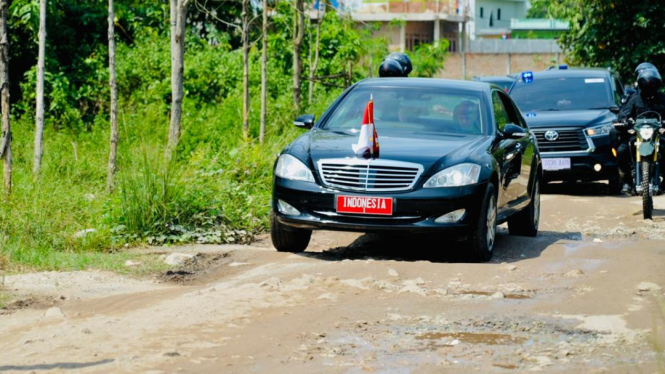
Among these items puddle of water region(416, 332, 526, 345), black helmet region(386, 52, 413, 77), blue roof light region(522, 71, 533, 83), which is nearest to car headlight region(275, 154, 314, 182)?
puddle of water region(416, 332, 526, 345)

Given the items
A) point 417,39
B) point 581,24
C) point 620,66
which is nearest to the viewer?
point 620,66

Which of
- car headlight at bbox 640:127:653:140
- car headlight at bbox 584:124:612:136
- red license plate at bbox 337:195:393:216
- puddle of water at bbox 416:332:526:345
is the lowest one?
puddle of water at bbox 416:332:526:345

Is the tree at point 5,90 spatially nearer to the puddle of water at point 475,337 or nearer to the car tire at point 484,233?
the car tire at point 484,233

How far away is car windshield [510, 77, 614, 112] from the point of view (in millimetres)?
18203

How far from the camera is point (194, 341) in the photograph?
21.1 ft

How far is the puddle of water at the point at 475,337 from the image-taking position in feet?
21.6

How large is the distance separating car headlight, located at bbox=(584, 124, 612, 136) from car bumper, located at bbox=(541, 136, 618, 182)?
0.09 metres

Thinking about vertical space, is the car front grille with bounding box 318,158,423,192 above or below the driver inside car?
below

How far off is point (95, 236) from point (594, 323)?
→ 5.14 m

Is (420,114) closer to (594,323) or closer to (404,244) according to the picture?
(404,244)

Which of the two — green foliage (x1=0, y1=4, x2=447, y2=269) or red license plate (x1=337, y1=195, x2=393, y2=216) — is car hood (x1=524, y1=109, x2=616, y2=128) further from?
red license plate (x1=337, y1=195, x2=393, y2=216)

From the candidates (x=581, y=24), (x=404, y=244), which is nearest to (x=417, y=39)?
(x=581, y=24)

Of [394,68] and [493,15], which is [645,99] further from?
[493,15]

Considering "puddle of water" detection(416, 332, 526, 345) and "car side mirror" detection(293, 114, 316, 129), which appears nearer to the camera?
"puddle of water" detection(416, 332, 526, 345)
